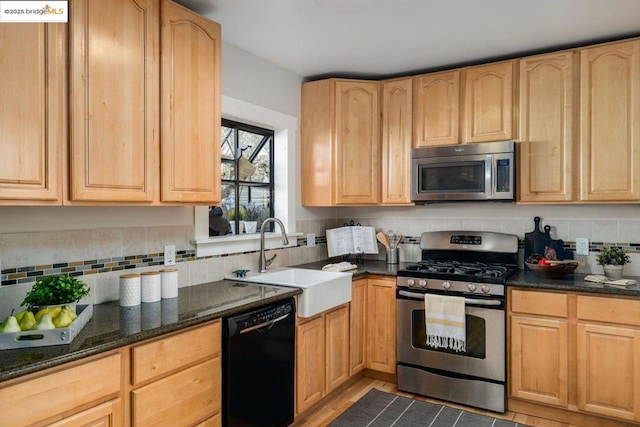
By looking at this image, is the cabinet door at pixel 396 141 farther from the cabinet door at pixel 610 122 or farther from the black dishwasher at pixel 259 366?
the black dishwasher at pixel 259 366

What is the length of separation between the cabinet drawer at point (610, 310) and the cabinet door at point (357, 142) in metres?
1.64

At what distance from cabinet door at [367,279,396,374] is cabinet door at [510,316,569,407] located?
0.83 meters

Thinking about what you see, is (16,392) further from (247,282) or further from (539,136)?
(539,136)

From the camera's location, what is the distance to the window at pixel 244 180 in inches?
120

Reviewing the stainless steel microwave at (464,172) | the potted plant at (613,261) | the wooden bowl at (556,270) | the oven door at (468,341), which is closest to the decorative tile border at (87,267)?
the oven door at (468,341)

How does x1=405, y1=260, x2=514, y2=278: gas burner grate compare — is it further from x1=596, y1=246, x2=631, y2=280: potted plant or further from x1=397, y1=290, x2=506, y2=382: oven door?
x1=596, y1=246, x2=631, y2=280: potted plant

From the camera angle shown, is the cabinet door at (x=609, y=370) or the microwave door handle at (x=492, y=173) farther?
the microwave door handle at (x=492, y=173)

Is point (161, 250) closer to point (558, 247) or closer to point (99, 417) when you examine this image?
point (99, 417)

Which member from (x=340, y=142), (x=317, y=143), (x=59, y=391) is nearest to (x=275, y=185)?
(x=317, y=143)

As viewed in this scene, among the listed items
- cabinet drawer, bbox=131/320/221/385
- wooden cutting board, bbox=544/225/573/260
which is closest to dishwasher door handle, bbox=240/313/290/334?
cabinet drawer, bbox=131/320/221/385

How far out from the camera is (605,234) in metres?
3.08

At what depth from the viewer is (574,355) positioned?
267 centimetres

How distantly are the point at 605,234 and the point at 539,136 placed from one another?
0.84 meters

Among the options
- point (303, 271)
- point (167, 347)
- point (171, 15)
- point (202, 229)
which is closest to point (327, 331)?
point (303, 271)
